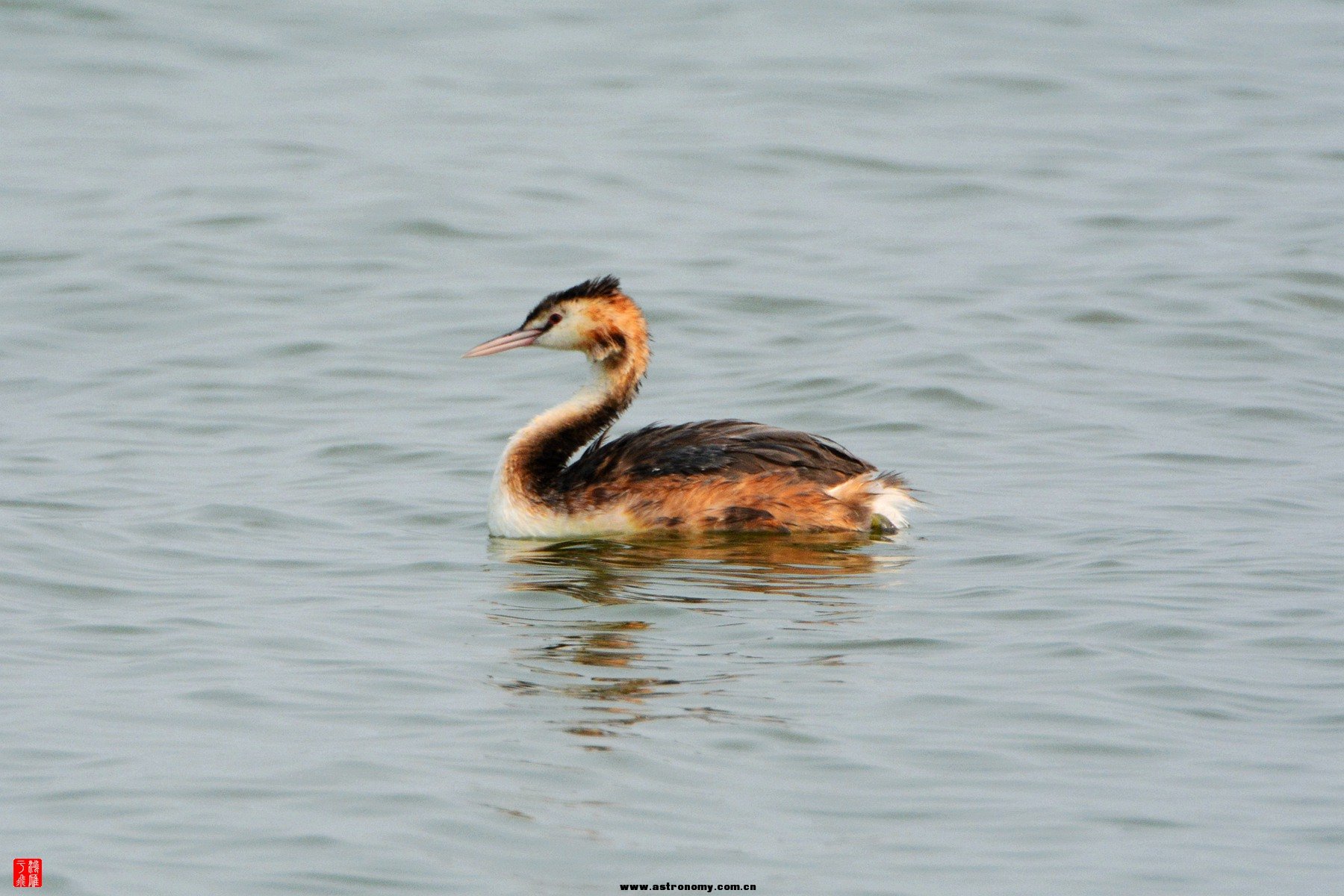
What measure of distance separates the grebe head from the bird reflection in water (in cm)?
101

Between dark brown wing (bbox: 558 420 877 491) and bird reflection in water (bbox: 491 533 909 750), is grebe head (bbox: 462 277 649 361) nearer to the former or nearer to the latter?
dark brown wing (bbox: 558 420 877 491)

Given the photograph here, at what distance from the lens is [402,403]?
11.7 m

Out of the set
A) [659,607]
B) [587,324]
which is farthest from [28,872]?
[587,324]

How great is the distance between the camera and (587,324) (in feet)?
31.2

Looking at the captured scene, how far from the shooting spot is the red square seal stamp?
504 cm

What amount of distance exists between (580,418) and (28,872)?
4865 mm

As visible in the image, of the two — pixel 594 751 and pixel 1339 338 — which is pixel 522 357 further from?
pixel 594 751

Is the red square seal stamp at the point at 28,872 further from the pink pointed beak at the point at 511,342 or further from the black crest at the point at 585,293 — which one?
the black crest at the point at 585,293

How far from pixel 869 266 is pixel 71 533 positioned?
720 cm

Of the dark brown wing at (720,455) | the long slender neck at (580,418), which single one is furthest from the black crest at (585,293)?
the dark brown wing at (720,455)

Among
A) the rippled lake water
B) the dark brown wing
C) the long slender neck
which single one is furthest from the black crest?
the rippled lake water

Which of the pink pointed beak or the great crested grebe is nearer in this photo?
the great crested grebe

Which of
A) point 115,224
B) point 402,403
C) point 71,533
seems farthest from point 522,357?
point 71,533

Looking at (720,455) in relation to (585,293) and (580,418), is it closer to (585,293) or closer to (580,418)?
(580,418)
